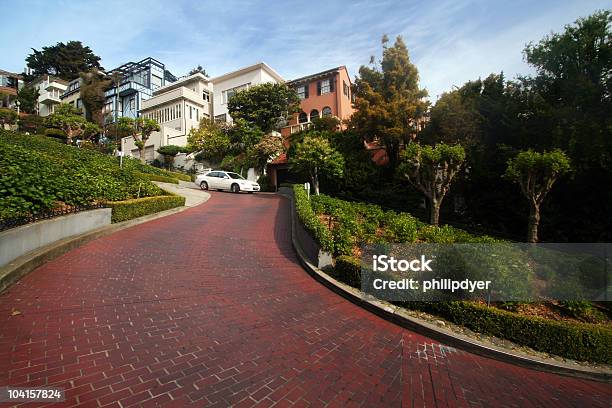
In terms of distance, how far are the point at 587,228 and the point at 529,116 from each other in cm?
634

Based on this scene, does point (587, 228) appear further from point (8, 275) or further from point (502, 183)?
point (8, 275)

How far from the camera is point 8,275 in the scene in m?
5.75

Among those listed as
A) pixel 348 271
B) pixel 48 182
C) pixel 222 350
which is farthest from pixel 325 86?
pixel 222 350

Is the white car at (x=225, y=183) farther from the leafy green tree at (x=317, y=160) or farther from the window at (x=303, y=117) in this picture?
the window at (x=303, y=117)

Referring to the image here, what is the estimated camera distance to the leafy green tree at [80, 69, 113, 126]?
4625cm

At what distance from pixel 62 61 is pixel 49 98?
1313cm

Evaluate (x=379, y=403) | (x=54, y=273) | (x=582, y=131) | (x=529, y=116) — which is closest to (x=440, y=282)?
(x=379, y=403)

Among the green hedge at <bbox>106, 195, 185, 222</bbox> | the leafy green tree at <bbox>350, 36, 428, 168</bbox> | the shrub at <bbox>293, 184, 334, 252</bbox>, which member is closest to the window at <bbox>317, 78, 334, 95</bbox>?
the leafy green tree at <bbox>350, 36, 428, 168</bbox>

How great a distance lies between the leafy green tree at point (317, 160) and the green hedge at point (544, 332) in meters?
14.2

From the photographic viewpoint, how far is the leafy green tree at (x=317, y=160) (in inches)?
765

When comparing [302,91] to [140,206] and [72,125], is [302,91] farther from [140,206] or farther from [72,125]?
[72,125]

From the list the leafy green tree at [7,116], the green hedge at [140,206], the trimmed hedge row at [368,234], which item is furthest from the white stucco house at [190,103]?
the trimmed hedge row at [368,234]

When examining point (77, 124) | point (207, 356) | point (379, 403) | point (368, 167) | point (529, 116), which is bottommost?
point (379, 403)

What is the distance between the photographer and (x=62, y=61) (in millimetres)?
65312
